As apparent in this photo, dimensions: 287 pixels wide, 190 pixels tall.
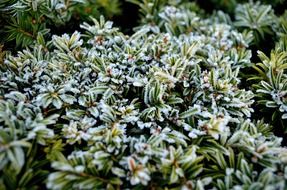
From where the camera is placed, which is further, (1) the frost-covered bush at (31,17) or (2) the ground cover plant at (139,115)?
(1) the frost-covered bush at (31,17)

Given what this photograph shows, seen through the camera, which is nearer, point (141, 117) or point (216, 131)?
point (216, 131)

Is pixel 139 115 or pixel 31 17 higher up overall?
pixel 31 17

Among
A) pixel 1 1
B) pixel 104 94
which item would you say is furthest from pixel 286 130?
pixel 1 1

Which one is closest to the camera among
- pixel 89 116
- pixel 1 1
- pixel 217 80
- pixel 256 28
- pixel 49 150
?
pixel 49 150

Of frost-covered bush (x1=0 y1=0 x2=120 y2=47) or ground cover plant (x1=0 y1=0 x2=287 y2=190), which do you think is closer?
ground cover plant (x1=0 y1=0 x2=287 y2=190)

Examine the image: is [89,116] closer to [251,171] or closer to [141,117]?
[141,117]

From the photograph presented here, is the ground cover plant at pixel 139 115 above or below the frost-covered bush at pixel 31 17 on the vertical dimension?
below

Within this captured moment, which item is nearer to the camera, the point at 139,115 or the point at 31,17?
the point at 139,115

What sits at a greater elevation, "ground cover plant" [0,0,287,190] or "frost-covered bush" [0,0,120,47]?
"frost-covered bush" [0,0,120,47]
